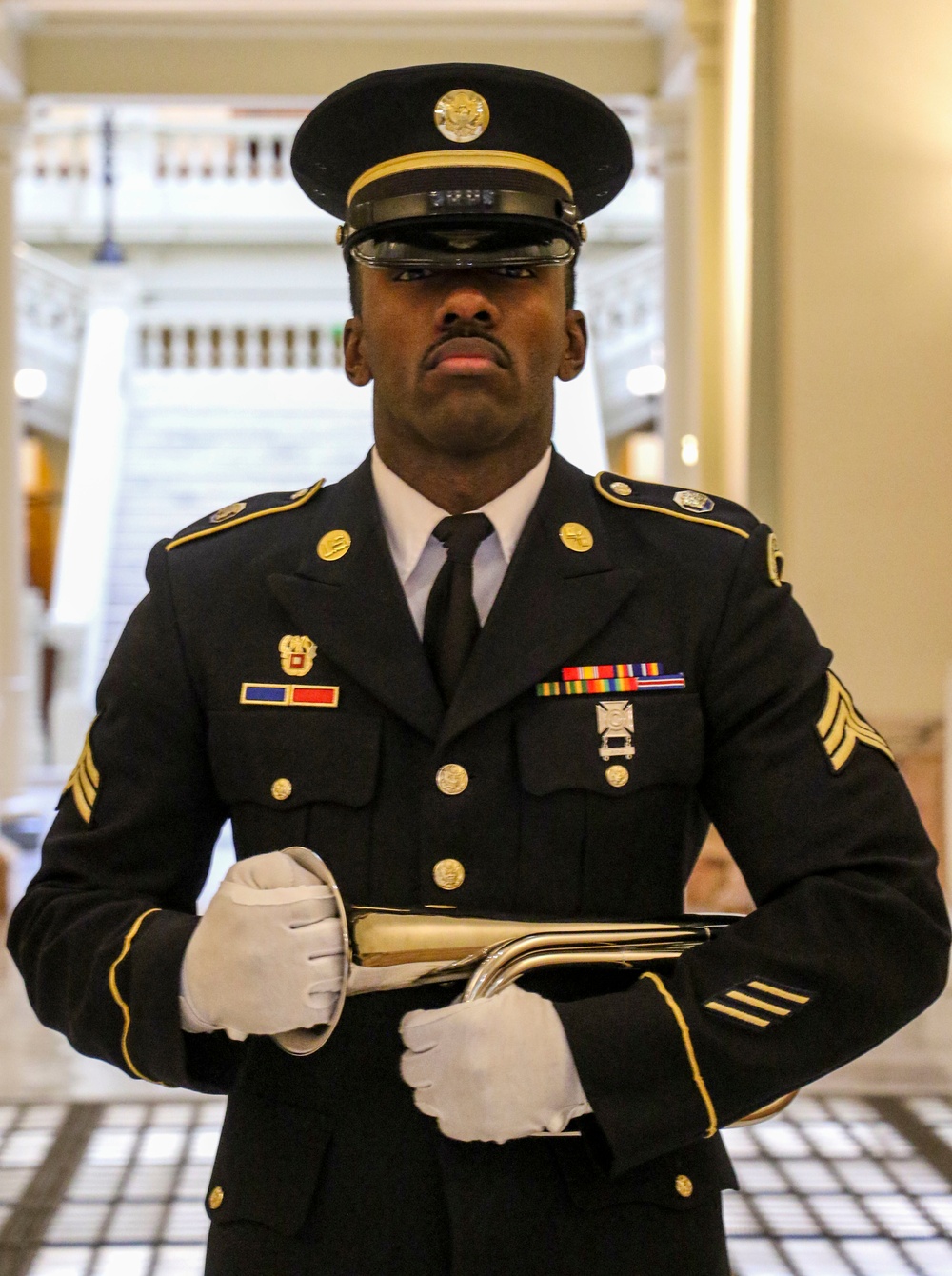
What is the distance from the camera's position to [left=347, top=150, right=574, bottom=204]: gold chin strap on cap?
1.69m

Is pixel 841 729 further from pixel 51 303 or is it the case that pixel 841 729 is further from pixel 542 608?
pixel 51 303

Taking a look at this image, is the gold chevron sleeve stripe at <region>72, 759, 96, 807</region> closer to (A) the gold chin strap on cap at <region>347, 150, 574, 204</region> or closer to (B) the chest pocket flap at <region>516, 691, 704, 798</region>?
(B) the chest pocket flap at <region>516, 691, 704, 798</region>

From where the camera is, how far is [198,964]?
1.47 metres

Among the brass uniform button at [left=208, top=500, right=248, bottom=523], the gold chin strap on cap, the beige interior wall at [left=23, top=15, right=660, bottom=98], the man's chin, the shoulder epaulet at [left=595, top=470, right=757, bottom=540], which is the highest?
the beige interior wall at [left=23, top=15, right=660, bottom=98]

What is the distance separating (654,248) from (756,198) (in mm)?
8900

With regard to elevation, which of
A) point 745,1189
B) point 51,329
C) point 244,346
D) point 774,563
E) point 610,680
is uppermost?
point 244,346

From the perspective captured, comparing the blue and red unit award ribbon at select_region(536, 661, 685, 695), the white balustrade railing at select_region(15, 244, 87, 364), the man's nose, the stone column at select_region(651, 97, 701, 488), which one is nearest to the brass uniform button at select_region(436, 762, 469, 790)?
the blue and red unit award ribbon at select_region(536, 661, 685, 695)

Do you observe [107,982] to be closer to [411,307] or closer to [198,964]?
[198,964]

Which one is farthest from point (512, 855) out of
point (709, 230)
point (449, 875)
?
point (709, 230)

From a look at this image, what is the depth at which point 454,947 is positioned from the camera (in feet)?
A: 4.85

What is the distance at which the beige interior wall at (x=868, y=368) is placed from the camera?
17.7 ft

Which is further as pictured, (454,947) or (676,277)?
(676,277)

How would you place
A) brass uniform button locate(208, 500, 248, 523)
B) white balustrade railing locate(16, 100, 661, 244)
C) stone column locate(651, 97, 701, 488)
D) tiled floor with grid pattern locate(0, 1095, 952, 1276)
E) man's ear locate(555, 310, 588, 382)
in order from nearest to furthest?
1. man's ear locate(555, 310, 588, 382)
2. brass uniform button locate(208, 500, 248, 523)
3. tiled floor with grid pattern locate(0, 1095, 952, 1276)
4. stone column locate(651, 97, 701, 488)
5. white balustrade railing locate(16, 100, 661, 244)

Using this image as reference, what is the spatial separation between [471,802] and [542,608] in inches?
8.5
